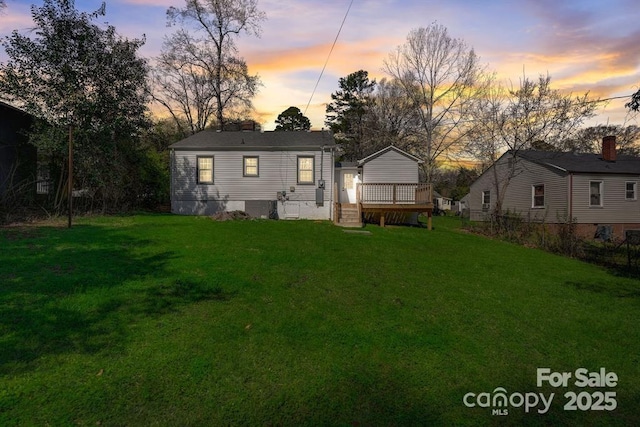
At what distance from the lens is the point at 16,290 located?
544cm

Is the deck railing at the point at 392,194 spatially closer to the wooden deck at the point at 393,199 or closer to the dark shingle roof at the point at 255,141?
the wooden deck at the point at 393,199

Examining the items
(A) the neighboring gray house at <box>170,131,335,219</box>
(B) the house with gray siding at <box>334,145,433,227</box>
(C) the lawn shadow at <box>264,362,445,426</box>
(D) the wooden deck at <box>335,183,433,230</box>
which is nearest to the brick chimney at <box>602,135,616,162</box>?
(B) the house with gray siding at <box>334,145,433,227</box>

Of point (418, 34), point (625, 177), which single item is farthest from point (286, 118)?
point (625, 177)

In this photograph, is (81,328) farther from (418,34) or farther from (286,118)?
(286,118)

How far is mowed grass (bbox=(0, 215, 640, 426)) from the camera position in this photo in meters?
3.50

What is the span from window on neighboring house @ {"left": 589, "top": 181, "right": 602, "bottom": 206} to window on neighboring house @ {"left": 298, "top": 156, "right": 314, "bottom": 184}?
1714 cm

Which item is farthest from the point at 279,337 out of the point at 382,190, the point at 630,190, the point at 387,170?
the point at 630,190

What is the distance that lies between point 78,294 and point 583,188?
83.7ft

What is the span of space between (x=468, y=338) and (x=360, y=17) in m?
8.57

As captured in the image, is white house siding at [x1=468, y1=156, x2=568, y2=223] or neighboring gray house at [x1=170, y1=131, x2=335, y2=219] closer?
neighboring gray house at [x1=170, y1=131, x2=335, y2=219]

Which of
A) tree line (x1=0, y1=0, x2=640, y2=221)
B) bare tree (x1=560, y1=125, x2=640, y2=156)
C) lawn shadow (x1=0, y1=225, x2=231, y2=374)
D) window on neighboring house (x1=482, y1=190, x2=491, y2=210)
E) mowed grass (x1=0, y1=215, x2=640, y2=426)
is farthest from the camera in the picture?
window on neighboring house (x1=482, y1=190, x2=491, y2=210)

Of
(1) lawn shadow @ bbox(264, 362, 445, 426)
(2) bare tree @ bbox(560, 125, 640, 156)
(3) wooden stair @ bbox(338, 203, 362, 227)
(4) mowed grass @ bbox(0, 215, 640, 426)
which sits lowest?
(1) lawn shadow @ bbox(264, 362, 445, 426)

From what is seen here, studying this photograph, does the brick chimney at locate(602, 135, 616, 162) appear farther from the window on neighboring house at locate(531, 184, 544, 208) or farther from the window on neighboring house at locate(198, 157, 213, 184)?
the window on neighboring house at locate(198, 157, 213, 184)

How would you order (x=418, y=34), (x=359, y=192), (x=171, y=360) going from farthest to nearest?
(x=418, y=34)
(x=359, y=192)
(x=171, y=360)
